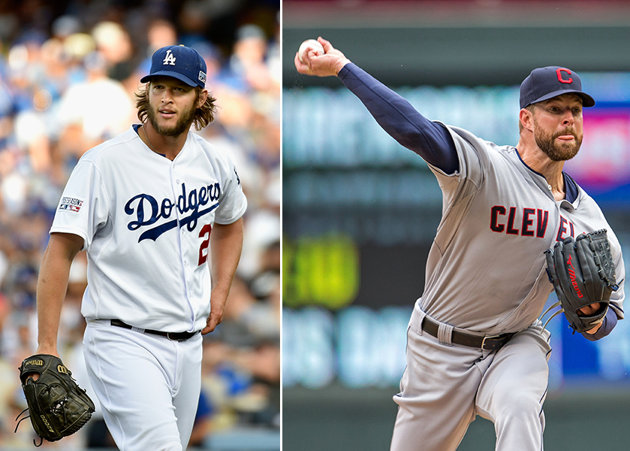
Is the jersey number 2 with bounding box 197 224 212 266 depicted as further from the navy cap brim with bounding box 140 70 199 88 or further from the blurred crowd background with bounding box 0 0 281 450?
the blurred crowd background with bounding box 0 0 281 450

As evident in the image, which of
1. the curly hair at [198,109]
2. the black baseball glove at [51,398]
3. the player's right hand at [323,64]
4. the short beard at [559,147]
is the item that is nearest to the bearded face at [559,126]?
the short beard at [559,147]

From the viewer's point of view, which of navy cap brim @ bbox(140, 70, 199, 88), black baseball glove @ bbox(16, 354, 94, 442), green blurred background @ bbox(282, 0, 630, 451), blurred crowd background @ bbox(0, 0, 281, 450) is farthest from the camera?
blurred crowd background @ bbox(0, 0, 281, 450)

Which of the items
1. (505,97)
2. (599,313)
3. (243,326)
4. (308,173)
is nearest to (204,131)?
(308,173)

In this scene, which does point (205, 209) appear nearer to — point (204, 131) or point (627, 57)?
point (204, 131)

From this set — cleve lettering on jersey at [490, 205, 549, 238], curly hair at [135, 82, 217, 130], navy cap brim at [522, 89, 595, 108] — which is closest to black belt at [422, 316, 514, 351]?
cleve lettering on jersey at [490, 205, 549, 238]

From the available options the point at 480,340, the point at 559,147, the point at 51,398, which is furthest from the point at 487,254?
the point at 51,398

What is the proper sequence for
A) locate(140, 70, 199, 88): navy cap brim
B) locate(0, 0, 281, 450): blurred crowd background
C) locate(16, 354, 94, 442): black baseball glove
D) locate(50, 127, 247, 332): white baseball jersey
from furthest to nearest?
locate(0, 0, 281, 450): blurred crowd background
locate(140, 70, 199, 88): navy cap brim
locate(50, 127, 247, 332): white baseball jersey
locate(16, 354, 94, 442): black baseball glove

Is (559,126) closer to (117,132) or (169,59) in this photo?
(169,59)
